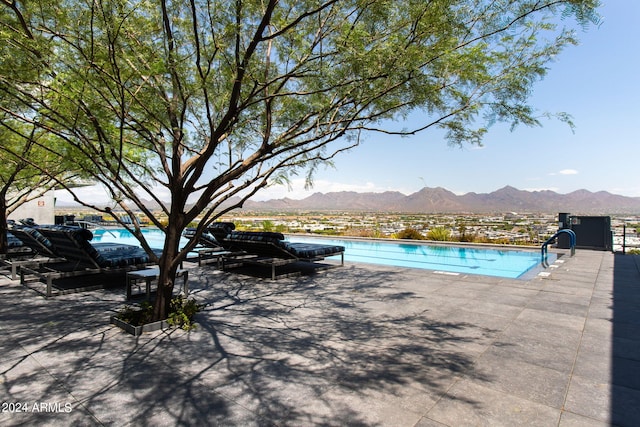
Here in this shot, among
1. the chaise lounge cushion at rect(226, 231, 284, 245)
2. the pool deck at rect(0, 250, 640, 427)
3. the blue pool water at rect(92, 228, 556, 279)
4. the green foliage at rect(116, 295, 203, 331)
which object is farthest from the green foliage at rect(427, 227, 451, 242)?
the green foliage at rect(116, 295, 203, 331)

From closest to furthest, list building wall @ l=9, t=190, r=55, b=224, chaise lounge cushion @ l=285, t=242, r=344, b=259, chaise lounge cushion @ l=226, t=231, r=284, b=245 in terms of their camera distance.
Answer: chaise lounge cushion @ l=226, t=231, r=284, b=245 < chaise lounge cushion @ l=285, t=242, r=344, b=259 < building wall @ l=9, t=190, r=55, b=224

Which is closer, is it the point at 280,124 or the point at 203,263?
the point at 280,124

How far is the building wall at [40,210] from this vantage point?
726 inches

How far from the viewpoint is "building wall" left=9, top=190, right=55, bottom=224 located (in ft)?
60.5

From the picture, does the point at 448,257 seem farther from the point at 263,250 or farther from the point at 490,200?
the point at 490,200

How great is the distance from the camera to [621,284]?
21.8 feet

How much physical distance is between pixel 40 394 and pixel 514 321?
15.7 ft

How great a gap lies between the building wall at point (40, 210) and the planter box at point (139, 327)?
18.4m

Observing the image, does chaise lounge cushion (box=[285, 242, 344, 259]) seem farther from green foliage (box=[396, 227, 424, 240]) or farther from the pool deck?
green foliage (box=[396, 227, 424, 240])

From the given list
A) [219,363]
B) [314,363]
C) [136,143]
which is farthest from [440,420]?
[136,143]

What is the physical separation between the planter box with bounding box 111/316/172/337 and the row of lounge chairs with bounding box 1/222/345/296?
2.04 meters

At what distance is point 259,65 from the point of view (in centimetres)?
477

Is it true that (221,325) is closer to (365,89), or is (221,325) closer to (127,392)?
(127,392)

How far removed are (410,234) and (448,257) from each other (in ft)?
13.2
